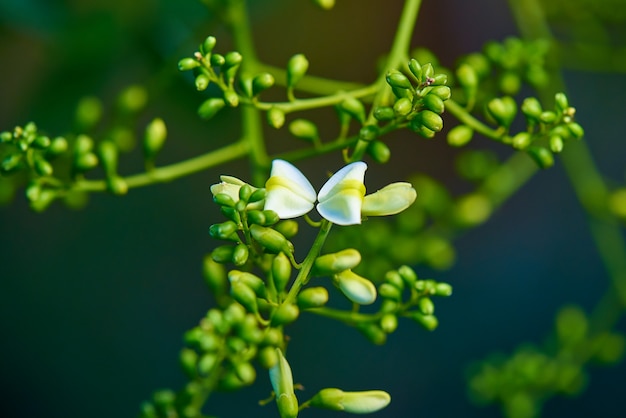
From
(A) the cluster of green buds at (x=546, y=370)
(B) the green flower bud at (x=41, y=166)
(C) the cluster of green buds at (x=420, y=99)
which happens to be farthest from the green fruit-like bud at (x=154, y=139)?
(A) the cluster of green buds at (x=546, y=370)

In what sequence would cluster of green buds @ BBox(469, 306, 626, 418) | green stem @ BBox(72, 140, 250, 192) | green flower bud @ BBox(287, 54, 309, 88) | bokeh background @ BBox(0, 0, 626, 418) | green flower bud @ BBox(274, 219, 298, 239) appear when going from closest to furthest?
green flower bud @ BBox(274, 219, 298, 239) → green flower bud @ BBox(287, 54, 309, 88) → green stem @ BBox(72, 140, 250, 192) → cluster of green buds @ BBox(469, 306, 626, 418) → bokeh background @ BBox(0, 0, 626, 418)

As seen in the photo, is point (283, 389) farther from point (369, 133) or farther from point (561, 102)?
point (561, 102)

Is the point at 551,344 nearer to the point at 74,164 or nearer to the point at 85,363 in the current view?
the point at 74,164

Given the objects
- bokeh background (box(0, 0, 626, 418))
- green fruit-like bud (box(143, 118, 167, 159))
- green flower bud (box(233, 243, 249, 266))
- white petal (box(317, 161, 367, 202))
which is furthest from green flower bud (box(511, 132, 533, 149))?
bokeh background (box(0, 0, 626, 418))

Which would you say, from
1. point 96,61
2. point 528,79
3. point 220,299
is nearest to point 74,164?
point 220,299

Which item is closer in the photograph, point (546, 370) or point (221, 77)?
point (221, 77)

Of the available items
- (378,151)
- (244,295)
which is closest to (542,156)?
(378,151)

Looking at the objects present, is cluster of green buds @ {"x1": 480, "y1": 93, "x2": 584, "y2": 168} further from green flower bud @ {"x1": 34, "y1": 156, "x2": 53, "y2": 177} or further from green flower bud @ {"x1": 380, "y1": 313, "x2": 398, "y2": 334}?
green flower bud @ {"x1": 34, "y1": 156, "x2": 53, "y2": 177}
